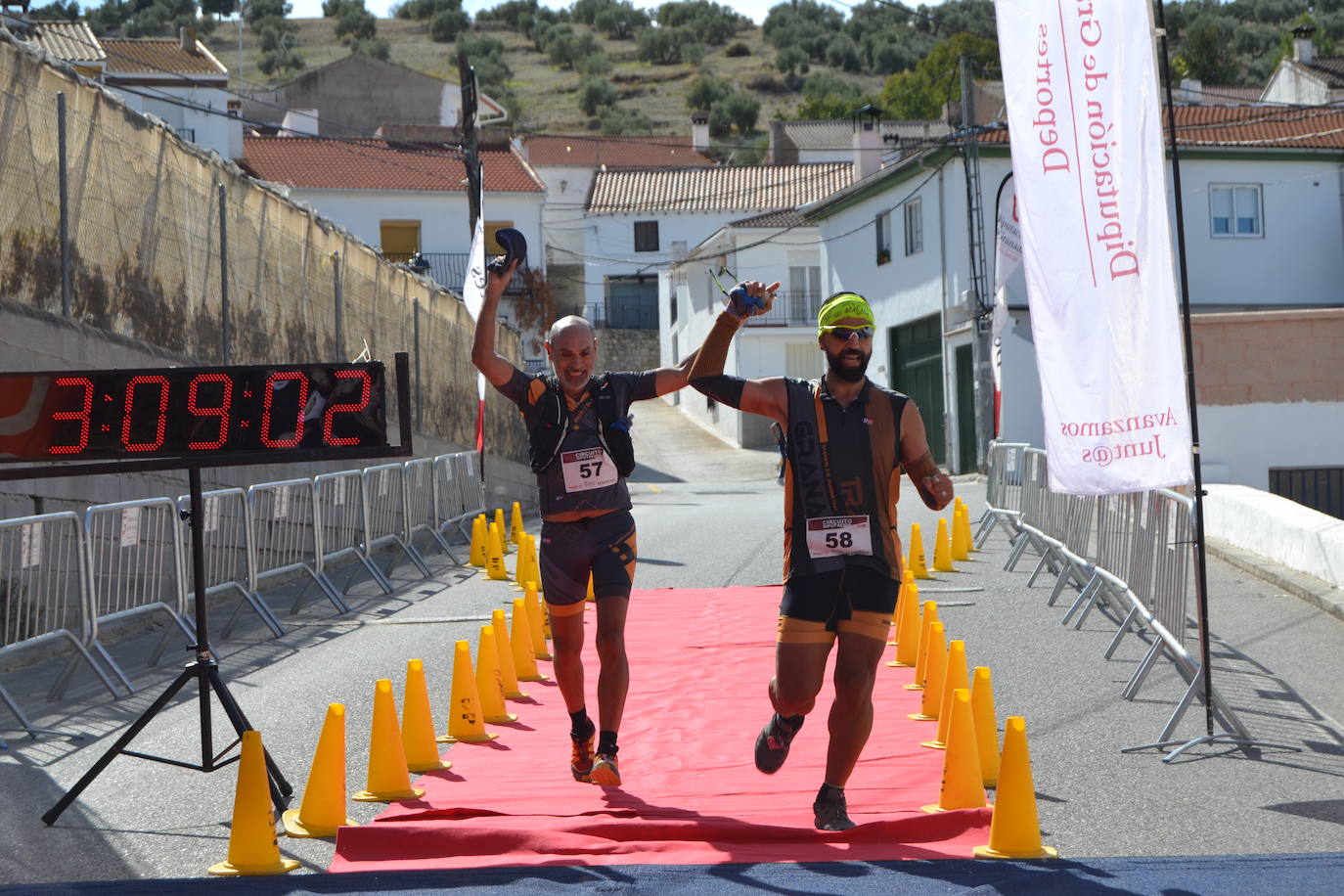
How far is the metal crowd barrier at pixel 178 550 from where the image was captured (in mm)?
9375

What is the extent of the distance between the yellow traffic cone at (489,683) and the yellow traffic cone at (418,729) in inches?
41.8

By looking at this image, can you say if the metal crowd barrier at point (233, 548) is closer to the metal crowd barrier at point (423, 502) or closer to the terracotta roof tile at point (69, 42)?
the metal crowd barrier at point (423, 502)

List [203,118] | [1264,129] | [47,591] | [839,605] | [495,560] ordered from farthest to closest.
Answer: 1. [203,118]
2. [1264,129]
3. [495,560]
4. [47,591]
5. [839,605]

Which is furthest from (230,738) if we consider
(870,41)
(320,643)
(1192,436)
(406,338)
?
(870,41)

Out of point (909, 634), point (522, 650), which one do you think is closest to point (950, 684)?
point (909, 634)

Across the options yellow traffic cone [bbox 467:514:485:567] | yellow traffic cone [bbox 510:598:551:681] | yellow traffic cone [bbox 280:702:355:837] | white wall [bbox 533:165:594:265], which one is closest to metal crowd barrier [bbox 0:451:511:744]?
yellow traffic cone [bbox 467:514:485:567]

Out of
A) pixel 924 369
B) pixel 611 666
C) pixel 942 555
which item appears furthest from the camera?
pixel 924 369

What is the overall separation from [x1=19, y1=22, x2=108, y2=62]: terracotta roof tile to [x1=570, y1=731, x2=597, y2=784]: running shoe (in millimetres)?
43825

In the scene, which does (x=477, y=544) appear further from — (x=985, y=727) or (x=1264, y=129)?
(x=1264, y=129)

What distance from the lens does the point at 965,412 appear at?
34.3 meters

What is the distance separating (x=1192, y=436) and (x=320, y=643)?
6.99 meters

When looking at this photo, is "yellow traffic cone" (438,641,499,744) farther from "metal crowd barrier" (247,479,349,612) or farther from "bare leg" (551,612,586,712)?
"metal crowd barrier" (247,479,349,612)

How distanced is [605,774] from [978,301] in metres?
27.1

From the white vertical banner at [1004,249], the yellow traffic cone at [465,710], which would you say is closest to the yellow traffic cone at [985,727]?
the yellow traffic cone at [465,710]
